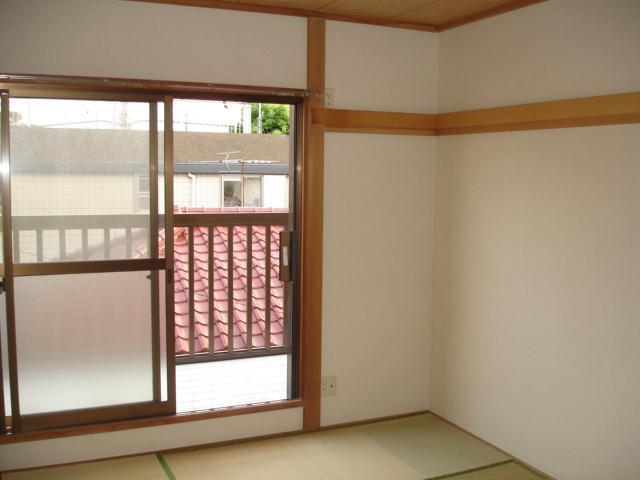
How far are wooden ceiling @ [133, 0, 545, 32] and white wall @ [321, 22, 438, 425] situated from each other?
81 millimetres

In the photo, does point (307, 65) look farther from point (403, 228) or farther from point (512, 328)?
point (512, 328)

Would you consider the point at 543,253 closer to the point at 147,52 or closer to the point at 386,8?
the point at 386,8

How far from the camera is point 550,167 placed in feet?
10.4

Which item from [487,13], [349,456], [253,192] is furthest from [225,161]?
[349,456]

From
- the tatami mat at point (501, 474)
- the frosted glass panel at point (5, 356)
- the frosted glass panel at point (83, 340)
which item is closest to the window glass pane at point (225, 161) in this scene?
the frosted glass panel at point (83, 340)

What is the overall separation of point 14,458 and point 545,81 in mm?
3237

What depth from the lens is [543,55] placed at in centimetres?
319

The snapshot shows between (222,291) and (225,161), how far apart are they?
69.4 inches

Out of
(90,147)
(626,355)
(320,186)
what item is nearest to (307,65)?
(320,186)

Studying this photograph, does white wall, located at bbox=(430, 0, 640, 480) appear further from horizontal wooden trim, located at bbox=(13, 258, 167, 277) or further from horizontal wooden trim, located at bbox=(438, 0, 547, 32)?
horizontal wooden trim, located at bbox=(13, 258, 167, 277)

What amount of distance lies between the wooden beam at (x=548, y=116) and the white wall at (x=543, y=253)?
0.15 feet

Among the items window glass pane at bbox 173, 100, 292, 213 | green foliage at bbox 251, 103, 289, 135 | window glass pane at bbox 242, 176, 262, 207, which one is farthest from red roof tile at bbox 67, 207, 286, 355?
green foliage at bbox 251, 103, 289, 135

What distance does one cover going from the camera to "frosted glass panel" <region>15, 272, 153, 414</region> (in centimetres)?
320

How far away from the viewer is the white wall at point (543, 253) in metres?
2.82
